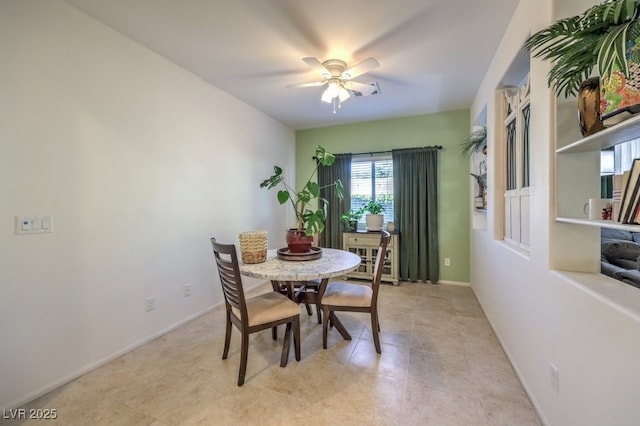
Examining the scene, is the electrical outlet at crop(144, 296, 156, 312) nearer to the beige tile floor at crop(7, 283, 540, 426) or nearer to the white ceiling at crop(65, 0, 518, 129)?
the beige tile floor at crop(7, 283, 540, 426)

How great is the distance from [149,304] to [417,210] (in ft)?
11.6

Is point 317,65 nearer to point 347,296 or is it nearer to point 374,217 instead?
point 347,296

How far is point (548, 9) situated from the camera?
4.60 feet

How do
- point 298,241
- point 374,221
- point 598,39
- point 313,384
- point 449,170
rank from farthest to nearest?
point 374,221
point 449,170
point 298,241
point 313,384
point 598,39

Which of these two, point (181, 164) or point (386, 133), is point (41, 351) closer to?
point (181, 164)

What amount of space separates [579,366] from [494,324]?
144cm

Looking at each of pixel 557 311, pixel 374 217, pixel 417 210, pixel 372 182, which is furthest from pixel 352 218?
pixel 557 311

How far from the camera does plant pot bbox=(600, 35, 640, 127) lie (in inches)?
33.3

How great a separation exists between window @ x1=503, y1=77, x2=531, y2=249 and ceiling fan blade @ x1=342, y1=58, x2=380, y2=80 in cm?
117

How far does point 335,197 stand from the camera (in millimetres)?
4477

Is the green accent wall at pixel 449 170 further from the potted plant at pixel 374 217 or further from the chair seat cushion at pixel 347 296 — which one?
the chair seat cushion at pixel 347 296

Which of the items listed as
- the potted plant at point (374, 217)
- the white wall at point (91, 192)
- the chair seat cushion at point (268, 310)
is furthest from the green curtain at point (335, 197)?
the chair seat cushion at point (268, 310)

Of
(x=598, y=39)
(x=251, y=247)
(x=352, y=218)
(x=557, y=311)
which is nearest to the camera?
(x=598, y=39)

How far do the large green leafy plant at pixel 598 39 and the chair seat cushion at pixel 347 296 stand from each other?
175cm
